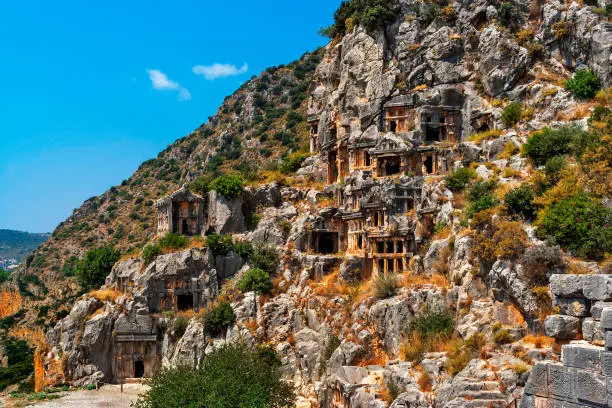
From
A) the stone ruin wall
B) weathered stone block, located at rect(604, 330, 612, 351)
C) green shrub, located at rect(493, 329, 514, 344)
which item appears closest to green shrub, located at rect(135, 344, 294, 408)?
green shrub, located at rect(493, 329, 514, 344)

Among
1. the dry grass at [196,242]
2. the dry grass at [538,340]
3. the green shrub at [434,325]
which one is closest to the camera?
the dry grass at [538,340]

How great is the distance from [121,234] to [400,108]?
66713mm

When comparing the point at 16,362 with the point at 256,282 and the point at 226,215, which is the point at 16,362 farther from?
the point at 256,282

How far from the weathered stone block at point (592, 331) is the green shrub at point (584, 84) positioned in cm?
3132

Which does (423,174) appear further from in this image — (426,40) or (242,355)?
(242,355)

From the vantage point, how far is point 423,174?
49.4 metres

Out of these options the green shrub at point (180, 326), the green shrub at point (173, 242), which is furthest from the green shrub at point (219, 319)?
the green shrub at point (173, 242)

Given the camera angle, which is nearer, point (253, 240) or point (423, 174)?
point (423, 174)

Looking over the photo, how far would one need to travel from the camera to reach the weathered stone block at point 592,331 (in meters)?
14.4

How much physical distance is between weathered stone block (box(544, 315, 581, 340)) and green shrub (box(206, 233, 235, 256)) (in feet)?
127

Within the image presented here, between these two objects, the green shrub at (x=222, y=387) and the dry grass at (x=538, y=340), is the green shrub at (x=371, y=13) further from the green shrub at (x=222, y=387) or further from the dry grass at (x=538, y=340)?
the dry grass at (x=538, y=340)

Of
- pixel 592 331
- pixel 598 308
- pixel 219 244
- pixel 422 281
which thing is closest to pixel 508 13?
pixel 422 281

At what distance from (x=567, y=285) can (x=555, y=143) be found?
2183cm

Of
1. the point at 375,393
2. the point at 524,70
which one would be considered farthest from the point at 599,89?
the point at 375,393
